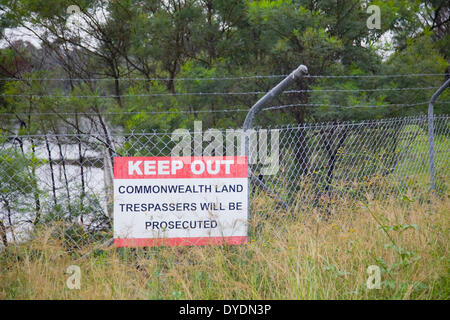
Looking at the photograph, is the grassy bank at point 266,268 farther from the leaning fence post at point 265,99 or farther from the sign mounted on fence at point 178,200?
the leaning fence post at point 265,99

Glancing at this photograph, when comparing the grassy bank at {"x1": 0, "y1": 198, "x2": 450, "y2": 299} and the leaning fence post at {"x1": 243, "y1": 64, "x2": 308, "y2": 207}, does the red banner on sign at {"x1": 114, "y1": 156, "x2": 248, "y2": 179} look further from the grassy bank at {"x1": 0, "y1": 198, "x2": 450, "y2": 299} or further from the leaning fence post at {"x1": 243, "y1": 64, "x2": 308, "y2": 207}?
the grassy bank at {"x1": 0, "y1": 198, "x2": 450, "y2": 299}

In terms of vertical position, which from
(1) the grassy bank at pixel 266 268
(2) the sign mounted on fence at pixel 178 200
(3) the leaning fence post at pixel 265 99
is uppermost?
(3) the leaning fence post at pixel 265 99

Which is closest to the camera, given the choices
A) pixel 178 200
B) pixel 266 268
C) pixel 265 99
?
pixel 266 268

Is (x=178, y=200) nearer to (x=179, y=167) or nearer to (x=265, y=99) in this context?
(x=179, y=167)

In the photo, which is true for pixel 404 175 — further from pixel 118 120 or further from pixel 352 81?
pixel 118 120

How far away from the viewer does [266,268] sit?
288cm

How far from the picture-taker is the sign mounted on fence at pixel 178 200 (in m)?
3.12

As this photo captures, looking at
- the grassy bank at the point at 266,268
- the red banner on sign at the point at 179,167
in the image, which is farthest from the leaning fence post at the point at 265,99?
the grassy bank at the point at 266,268

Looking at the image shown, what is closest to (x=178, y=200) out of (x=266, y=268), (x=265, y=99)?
(x=266, y=268)

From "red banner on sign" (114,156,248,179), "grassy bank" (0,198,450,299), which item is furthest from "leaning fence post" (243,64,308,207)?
"grassy bank" (0,198,450,299)

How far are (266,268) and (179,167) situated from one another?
1013 mm
